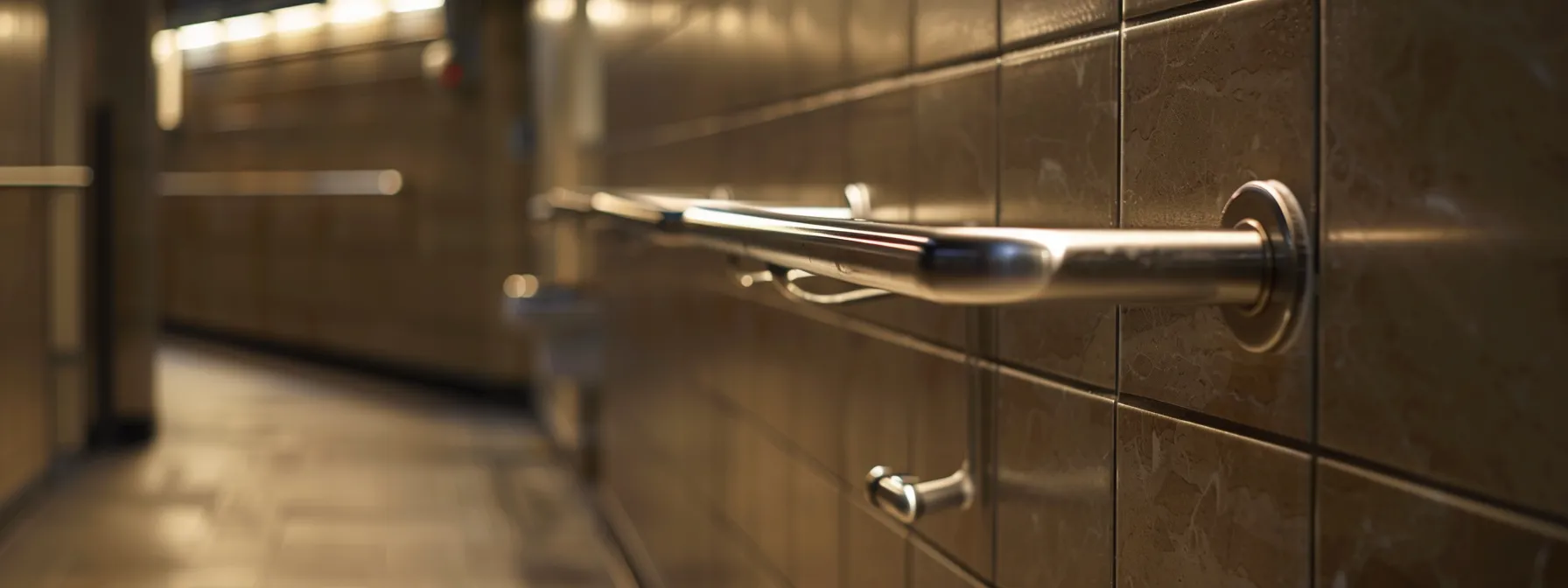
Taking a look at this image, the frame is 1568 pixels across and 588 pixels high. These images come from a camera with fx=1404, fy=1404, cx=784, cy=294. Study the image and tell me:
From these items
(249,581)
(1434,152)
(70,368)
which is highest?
(1434,152)

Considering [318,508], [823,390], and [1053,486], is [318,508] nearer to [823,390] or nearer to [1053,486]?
[823,390]

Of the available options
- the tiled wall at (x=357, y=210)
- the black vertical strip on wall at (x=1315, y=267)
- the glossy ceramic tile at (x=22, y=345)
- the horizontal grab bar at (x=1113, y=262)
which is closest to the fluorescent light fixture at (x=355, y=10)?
the tiled wall at (x=357, y=210)

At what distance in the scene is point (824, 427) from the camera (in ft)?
5.69

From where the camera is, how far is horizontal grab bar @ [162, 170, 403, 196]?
6.79 meters

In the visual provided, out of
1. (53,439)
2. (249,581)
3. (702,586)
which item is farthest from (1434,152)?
(53,439)

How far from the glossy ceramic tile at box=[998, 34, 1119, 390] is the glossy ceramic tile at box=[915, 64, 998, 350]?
1.3 inches

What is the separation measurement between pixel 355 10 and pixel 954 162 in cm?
614

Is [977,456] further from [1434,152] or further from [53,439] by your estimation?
[53,439]

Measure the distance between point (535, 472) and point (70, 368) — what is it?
5.05 feet

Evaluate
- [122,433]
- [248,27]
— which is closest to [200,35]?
[248,27]

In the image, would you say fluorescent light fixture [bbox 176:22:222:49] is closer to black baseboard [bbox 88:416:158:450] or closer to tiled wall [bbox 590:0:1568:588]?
black baseboard [bbox 88:416:158:450]

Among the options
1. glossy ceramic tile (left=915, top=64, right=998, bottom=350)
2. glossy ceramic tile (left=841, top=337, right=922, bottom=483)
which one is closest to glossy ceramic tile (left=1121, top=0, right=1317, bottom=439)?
glossy ceramic tile (left=915, top=64, right=998, bottom=350)

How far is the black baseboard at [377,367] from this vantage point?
19.8ft

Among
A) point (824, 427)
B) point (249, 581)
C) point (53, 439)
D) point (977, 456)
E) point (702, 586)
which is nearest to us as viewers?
point (977, 456)
